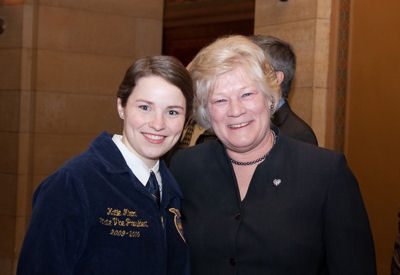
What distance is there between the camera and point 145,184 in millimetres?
2025

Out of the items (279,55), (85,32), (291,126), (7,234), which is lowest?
(7,234)

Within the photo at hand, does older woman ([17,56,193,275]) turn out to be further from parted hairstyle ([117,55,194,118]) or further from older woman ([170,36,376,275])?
older woman ([170,36,376,275])

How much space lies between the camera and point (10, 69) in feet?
19.9

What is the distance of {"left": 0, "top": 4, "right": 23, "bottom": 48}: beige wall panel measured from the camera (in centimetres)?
602

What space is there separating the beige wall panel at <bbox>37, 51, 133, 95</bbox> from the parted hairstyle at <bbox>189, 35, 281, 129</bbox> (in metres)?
4.14

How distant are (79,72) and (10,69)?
72 centimetres

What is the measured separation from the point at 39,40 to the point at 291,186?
4567 millimetres

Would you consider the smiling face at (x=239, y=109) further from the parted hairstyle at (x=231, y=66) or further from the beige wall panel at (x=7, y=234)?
the beige wall panel at (x=7, y=234)

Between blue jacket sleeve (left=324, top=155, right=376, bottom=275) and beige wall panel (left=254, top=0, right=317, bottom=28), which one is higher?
beige wall panel (left=254, top=0, right=317, bottom=28)

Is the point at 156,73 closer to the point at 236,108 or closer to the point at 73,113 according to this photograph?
the point at 236,108

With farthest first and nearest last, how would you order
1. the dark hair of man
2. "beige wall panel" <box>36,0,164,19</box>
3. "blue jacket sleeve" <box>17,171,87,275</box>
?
"beige wall panel" <box>36,0,164,19</box> → the dark hair of man → "blue jacket sleeve" <box>17,171,87,275</box>

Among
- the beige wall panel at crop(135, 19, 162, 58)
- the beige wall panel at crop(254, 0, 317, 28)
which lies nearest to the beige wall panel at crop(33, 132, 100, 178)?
the beige wall panel at crop(135, 19, 162, 58)

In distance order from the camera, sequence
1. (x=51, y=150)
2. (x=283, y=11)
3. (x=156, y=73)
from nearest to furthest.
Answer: (x=156, y=73) < (x=283, y=11) < (x=51, y=150)

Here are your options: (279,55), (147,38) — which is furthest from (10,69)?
(279,55)
